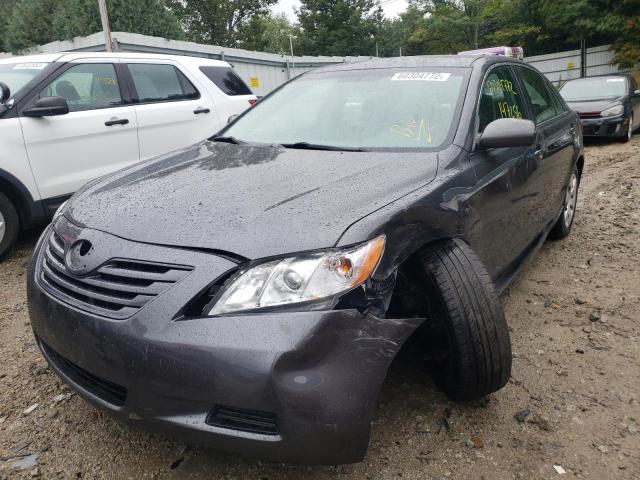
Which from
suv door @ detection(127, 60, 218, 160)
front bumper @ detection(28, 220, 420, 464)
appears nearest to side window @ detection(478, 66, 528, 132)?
front bumper @ detection(28, 220, 420, 464)

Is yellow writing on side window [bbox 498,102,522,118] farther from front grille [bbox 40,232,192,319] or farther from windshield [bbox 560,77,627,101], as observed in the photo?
windshield [bbox 560,77,627,101]

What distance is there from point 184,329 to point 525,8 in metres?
33.2

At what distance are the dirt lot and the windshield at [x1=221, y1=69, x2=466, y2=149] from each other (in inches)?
46.3

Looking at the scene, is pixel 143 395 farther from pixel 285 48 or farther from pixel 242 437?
pixel 285 48

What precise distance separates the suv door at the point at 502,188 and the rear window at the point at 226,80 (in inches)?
139

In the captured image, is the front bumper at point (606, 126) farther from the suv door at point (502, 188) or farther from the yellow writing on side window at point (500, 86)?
the yellow writing on side window at point (500, 86)

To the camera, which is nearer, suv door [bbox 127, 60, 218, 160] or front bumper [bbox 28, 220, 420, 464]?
front bumper [bbox 28, 220, 420, 464]

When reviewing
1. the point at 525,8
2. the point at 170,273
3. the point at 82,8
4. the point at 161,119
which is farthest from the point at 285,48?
the point at 170,273

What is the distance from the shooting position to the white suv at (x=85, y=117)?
4082mm

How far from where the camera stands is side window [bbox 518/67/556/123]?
3565 mm

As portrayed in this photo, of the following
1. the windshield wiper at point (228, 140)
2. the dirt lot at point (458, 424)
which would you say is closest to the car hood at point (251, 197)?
the windshield wiper at point (228, 140)

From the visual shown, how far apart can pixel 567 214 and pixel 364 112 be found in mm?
2682

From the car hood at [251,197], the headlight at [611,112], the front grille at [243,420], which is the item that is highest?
the car hood at [251,197]

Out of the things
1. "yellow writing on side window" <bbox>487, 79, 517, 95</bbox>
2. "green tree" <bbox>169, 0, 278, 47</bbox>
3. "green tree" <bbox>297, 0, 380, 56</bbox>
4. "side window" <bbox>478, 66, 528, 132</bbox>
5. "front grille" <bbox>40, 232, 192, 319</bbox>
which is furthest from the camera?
"green tree" <bbox>297, 0, 380, 56</bbox>
